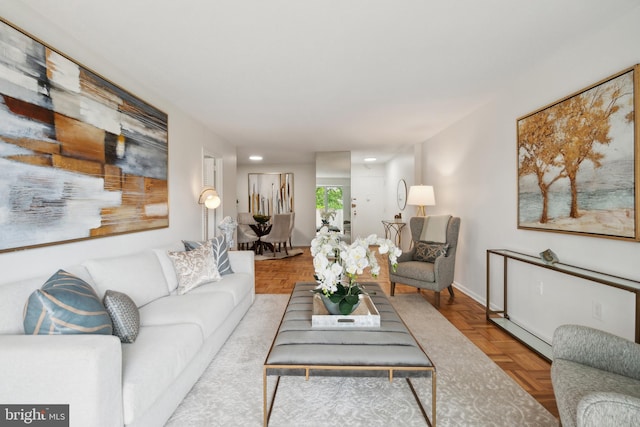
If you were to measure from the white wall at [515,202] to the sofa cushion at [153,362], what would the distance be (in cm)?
274

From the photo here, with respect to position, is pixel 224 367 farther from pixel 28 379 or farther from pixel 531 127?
pixel 531 127

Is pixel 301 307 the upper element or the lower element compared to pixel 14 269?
lower

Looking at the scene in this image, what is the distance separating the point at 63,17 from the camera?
1.92 m

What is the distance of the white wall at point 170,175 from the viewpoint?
69.7 inches

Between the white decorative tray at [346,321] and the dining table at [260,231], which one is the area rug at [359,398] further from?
the dining table at [260,231]

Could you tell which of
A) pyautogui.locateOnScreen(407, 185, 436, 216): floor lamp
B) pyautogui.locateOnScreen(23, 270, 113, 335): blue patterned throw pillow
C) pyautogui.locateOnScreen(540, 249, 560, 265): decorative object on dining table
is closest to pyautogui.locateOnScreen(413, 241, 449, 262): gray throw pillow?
pyautogui.locateOnScreen(407, 185, 436, 216): floor lamp

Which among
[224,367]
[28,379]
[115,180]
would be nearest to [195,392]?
[224,367]

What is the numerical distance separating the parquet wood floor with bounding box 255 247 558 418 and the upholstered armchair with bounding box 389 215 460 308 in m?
0.27

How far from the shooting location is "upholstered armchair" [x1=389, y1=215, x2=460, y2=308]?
352 centimetres

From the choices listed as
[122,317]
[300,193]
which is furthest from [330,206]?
[122,317]

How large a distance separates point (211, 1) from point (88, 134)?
132 centimetres

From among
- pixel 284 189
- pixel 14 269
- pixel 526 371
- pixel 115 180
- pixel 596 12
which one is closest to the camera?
pixel 14 269

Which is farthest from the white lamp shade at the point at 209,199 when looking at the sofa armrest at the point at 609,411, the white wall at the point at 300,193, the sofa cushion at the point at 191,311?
the white wall at the point at 300,193

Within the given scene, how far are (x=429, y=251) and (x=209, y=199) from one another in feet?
9.78
